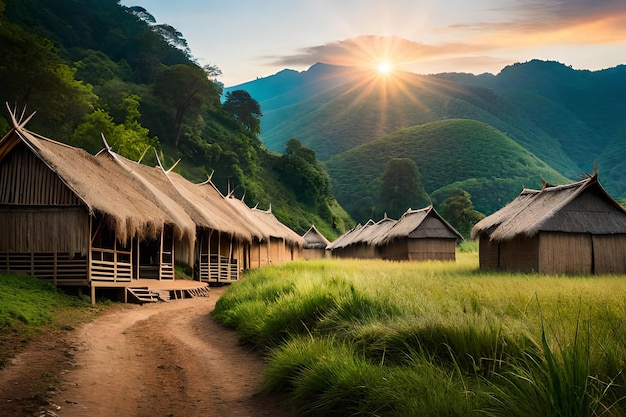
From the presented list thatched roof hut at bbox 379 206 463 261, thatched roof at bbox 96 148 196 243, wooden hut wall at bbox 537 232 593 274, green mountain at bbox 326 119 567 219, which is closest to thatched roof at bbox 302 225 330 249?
thatched roof hut at bbox 379 206 463 261

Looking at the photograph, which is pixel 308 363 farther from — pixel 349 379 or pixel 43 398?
pixel 43 398

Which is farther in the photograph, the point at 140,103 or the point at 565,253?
the point at 140,103

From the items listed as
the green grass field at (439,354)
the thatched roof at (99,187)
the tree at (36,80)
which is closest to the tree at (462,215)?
the tree at (36,80)

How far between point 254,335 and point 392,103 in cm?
15342

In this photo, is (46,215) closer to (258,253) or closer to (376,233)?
(258,253)

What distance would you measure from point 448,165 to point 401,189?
17.1 metres

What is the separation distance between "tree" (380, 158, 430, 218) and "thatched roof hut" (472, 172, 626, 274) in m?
73.0

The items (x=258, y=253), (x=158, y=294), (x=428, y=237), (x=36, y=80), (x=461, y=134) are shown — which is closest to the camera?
(x=158, y=294)

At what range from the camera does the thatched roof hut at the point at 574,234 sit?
71.9 ft

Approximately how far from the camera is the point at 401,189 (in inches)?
3802

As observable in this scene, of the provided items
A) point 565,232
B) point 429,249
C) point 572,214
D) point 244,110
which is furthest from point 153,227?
point 244,110

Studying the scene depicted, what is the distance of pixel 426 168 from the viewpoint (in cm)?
10950

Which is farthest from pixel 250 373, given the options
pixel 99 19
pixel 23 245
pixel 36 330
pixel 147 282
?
pixel 99 19

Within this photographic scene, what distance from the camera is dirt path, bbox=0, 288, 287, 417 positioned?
22.3ft
